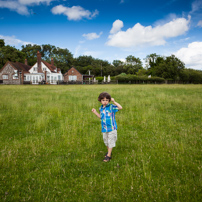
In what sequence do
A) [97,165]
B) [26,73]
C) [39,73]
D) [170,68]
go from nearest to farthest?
[97,165]
[39,73]
[26,73]
[170,68]

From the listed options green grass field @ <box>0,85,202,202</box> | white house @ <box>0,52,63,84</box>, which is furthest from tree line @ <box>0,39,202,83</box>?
green grass field @ <box>0,85,202,202</box>

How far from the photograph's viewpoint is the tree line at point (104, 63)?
5750 centimetres

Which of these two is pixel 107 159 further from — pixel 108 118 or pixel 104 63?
pixel 104 63

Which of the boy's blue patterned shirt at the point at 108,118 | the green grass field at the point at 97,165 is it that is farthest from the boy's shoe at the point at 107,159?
the boy's blue patterned shirt at the point at 108,118

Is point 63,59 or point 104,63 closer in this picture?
point 63,59

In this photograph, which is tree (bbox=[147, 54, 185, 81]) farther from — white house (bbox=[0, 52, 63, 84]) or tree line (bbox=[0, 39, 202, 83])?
white house (bbox=[0, 52, 63, 84])

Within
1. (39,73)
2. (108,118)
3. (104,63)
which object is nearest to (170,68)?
(104,63)

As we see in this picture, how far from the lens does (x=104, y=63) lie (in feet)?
291

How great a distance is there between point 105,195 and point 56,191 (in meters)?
0.93

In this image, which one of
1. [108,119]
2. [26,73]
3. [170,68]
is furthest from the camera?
[170,68]

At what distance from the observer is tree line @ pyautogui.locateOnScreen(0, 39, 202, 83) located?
57.5 meters

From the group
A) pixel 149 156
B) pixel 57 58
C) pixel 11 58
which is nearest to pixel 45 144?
pixel 149 156

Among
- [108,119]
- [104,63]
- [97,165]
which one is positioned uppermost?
[104,63]

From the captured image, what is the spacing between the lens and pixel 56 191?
2.79m
